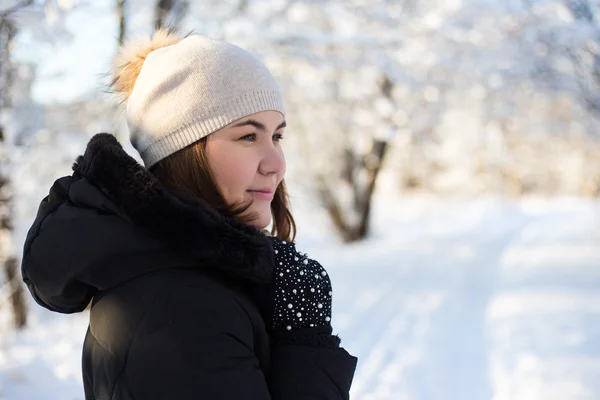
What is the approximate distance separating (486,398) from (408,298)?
3458 millimetres

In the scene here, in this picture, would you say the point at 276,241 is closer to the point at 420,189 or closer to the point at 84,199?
the point at 84,199

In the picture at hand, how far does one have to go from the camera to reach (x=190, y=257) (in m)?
1.11

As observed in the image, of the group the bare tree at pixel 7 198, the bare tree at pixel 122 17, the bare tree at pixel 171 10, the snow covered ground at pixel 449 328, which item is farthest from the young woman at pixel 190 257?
the bare tree at pixel 122 17

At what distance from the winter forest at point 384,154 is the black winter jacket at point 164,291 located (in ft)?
3.00

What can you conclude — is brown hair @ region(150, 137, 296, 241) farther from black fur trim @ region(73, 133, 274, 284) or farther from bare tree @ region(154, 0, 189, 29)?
bare tree @ region(154, 0, 189, 29)

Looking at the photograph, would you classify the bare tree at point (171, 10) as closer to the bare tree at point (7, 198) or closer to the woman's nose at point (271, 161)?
the bare tree at point (7, 198)

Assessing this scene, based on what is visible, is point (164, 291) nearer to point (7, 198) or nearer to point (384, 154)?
point (7, 198)

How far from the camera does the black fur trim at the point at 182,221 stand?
110cm

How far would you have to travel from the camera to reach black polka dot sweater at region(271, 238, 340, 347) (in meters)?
1.22

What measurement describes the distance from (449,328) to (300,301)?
5.42 metres

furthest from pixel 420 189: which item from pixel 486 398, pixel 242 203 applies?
pixel 242 203

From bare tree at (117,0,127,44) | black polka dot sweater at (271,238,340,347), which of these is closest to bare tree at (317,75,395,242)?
bare tree at (117,0,127,44)

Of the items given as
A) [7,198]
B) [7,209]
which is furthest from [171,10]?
[7,209]

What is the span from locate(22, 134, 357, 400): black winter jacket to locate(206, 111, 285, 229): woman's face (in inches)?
7.5
